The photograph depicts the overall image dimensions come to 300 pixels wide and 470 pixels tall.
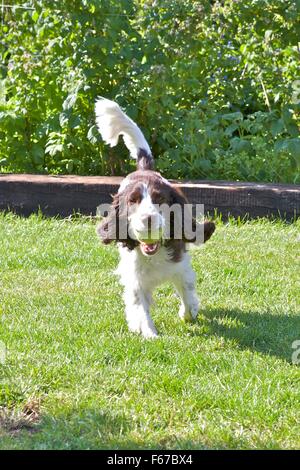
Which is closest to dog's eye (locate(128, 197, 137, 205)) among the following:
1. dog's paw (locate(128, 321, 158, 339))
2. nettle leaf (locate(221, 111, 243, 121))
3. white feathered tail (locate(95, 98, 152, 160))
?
dog's paw (locate(128, 321, 158, 339))

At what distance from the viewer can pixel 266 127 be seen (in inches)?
314

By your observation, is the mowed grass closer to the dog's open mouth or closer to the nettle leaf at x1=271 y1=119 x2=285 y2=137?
the dog's open mouth

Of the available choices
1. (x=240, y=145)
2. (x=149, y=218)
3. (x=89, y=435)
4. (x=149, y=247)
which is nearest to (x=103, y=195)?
(x=240, y=145)

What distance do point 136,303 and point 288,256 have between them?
5.65ft

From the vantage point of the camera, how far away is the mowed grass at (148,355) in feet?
11.1

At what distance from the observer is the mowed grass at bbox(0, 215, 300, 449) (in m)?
3.40

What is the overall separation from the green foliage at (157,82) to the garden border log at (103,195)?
465 millimetres

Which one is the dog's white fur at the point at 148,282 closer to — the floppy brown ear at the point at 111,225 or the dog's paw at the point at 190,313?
the dog's paw at the point at 190,313

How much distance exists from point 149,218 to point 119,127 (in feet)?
4.35

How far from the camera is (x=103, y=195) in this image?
23.6ft

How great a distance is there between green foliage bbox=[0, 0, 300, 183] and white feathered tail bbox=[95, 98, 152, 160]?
1868 millimetres

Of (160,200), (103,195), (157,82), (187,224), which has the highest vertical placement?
(157,82)

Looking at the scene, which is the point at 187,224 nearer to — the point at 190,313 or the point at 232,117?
the point at 190,313
